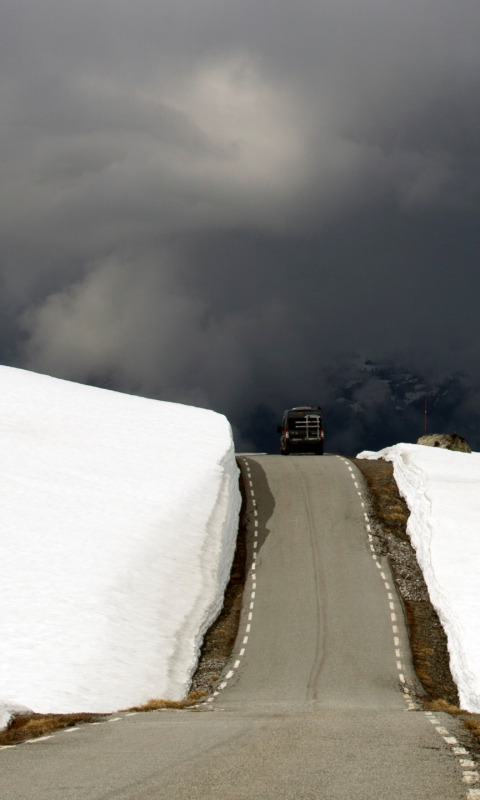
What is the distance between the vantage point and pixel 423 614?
3709 cm

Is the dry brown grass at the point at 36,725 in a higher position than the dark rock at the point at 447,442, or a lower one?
lower

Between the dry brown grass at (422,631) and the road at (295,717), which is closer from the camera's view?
the road at (295,717)

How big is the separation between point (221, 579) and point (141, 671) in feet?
37.7

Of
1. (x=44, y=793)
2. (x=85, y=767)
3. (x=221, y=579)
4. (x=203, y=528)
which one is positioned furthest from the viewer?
(x=203, y=528)

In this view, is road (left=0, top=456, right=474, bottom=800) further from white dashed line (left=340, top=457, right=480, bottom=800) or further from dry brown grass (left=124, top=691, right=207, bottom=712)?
dry brown grass (left=124, top=691, right=207, bottom=712)

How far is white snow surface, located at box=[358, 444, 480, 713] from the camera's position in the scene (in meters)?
31.5

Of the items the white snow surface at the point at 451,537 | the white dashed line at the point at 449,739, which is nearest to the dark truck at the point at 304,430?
the white snow surface at the point at 451,537

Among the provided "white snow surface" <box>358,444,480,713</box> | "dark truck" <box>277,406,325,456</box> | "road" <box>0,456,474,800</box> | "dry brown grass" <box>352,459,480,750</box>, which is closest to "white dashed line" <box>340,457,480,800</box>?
"road" <box>0,456,474,800</box>

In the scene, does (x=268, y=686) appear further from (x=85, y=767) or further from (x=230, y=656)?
(x=85, y=767)

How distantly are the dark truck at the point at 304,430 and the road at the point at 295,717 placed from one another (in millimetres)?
12334

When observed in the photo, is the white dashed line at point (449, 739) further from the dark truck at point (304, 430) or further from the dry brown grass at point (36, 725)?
the dark truck at point (304, 430)

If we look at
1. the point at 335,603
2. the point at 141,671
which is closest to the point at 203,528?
the point at 335,603

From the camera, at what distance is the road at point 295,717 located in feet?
38.1

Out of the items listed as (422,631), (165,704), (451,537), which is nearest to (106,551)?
(165,704)
